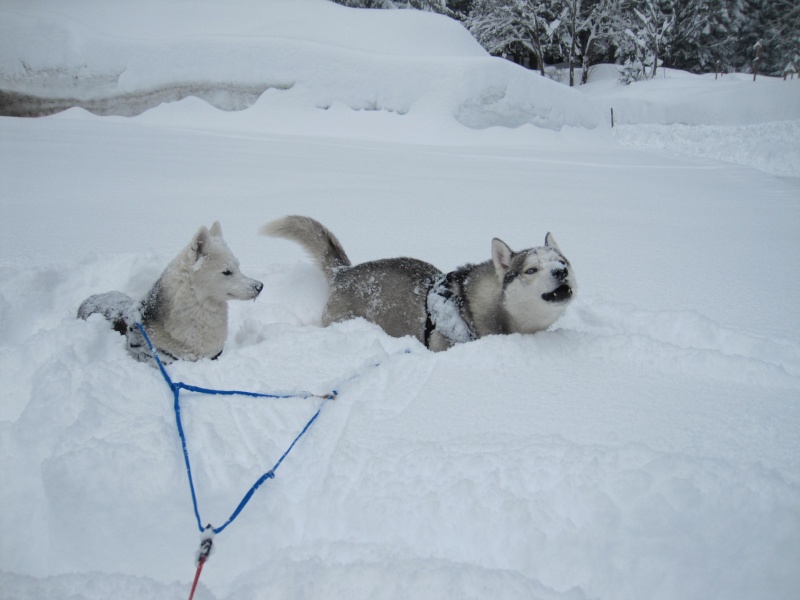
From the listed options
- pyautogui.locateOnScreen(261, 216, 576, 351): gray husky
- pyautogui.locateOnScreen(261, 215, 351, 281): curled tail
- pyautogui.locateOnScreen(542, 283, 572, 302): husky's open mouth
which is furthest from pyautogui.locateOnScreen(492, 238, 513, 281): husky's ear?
A: pyautogui.locateOnScreen(261, 215, 351, 281): curled tail

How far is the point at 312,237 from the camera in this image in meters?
3.28

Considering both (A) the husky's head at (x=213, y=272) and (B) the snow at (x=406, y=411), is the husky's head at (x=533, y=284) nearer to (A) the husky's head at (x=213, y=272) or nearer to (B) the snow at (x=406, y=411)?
(B) the snow at (x=406, y=411)

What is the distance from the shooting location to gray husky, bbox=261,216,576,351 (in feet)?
8.08

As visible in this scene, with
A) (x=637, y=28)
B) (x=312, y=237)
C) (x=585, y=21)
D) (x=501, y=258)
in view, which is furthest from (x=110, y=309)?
(x=637, y=28)

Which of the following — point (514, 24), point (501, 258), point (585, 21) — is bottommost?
point (501, 258)

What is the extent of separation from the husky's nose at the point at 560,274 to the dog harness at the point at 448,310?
0.59 m

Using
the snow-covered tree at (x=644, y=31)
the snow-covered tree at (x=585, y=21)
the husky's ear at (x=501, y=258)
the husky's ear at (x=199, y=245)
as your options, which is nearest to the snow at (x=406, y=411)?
the husky's ear at (x=501, y=258)

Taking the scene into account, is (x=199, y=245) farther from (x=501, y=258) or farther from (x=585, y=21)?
(x=585, y=21)

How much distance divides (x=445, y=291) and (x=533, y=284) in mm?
553

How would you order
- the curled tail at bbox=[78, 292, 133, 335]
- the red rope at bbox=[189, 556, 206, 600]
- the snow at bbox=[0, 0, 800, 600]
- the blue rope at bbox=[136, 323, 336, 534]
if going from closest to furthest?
the red rope at bbox=[189, 556, 206, 600] → the snow at bbox=[0, 0, 800, 600] → the blue rope at bbox=[136, 323, 336, 534] → the curled tail at bbox=[78, 292, 133, 335]

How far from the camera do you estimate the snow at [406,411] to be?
3.96 ft

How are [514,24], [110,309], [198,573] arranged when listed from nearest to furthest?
[198,573] → [110,309] → [514,24]

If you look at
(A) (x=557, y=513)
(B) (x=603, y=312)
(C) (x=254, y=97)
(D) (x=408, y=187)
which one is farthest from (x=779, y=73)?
(A) (x=557, y=513)

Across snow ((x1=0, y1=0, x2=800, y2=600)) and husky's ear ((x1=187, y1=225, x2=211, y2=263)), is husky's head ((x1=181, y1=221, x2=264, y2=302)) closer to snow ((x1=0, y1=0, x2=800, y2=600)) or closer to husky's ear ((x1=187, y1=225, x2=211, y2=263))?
husky's ear ((x1=187, y1=225, x2=211, y2=263))
